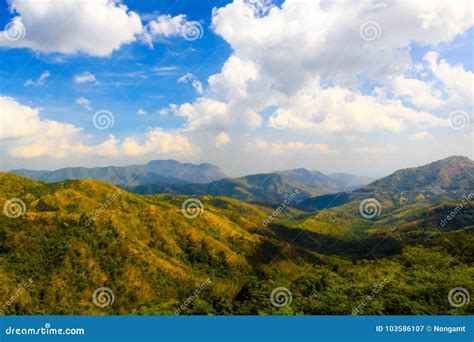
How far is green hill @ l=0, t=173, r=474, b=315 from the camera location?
74.8 metres

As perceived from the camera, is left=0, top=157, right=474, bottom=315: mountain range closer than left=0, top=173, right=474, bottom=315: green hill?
Yes

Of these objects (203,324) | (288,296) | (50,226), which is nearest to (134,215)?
(50,226)

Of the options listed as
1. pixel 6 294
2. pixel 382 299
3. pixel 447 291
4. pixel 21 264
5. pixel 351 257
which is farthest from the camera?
pixel 351 257

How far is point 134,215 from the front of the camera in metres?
150

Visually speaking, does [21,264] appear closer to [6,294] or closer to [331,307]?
[6,294]

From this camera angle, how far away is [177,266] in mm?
129375

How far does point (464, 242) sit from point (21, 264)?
5509 inches

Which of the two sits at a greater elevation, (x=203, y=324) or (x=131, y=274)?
(x=203, y=324)

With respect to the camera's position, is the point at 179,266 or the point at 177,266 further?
the point at 179,266

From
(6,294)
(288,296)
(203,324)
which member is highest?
(203,324)

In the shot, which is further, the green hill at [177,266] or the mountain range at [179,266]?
the green hill at [177,266]

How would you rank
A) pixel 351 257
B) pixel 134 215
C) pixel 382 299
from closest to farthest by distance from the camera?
pixel 382 299
pixel 134 215
pixel 351 257

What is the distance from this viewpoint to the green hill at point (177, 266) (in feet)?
245

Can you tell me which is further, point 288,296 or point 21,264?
point 21,264
